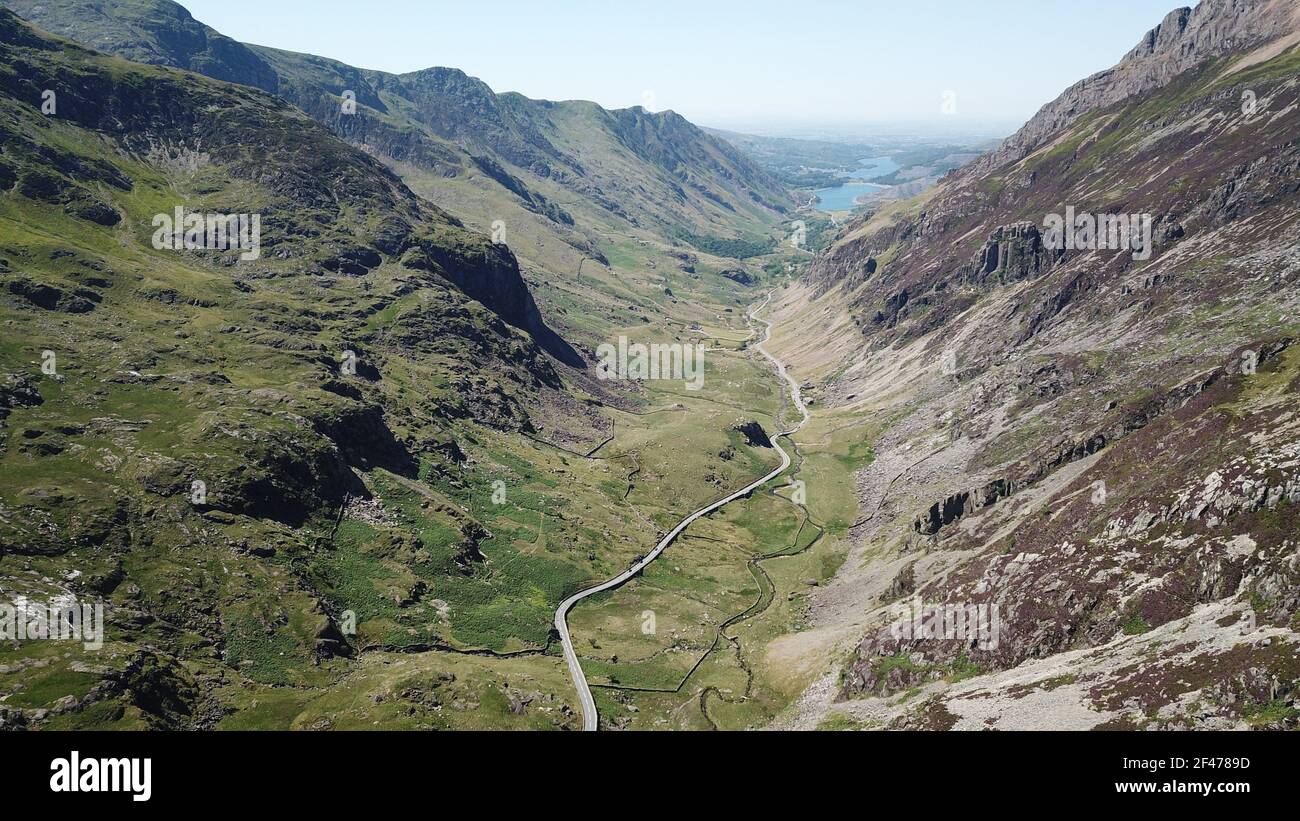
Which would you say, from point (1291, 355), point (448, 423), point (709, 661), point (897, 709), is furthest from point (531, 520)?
point (1291, 355)

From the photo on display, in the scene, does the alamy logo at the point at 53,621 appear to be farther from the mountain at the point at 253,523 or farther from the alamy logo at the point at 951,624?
the alamy logo at the point at 951,624
